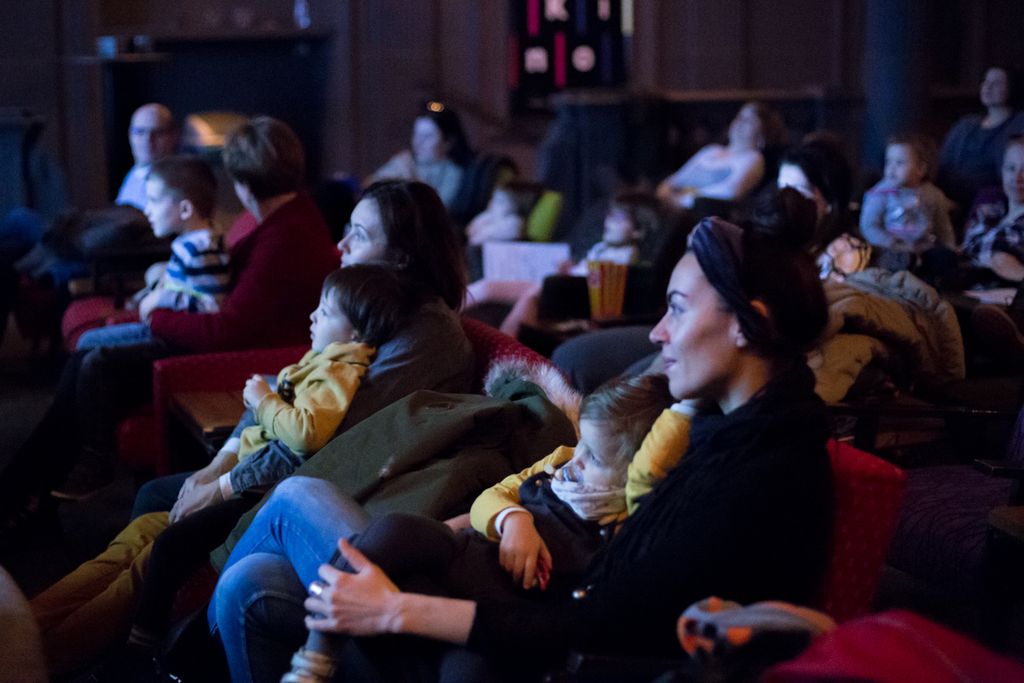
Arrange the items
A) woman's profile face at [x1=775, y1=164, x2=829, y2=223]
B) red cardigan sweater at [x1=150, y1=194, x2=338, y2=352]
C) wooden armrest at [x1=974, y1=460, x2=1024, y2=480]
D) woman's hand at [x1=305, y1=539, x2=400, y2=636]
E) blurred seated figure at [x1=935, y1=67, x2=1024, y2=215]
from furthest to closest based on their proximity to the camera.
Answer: blurred seated figure at [x1=935, y1=67, x2=1024, y2=215]
woman's profile face at [x1=775, y1=164, x2=829, y2=223]
red cardigan sweater at [x1=150, y1=194, x2=338, y2=352]
wooden armrest at [x1=974, y1=460, x2=1024, y2=480]
woman's hand at [x1=305, y1=539, x2=400, y2=636]

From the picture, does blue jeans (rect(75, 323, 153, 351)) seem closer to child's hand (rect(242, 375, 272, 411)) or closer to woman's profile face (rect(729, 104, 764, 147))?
child's hand (rect(242, 375, 272, 411))

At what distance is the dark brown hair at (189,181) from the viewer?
4.23 m

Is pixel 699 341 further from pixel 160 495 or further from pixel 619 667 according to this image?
pixel 160 495

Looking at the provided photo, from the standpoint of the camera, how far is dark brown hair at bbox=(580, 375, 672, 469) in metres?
2.17

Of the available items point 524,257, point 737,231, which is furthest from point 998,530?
point 524,257

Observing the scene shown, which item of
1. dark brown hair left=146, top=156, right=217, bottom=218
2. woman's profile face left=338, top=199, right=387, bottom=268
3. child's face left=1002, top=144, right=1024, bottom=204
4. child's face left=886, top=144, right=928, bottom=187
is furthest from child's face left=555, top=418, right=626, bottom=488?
child's face left=886, top=144, right=928, bottom=187

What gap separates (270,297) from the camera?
3879 millimetres

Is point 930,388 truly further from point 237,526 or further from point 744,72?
point 744,72

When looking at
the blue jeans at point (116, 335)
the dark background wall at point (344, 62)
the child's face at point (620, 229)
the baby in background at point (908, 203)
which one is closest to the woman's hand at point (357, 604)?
the blue jeans at point (116, 335)

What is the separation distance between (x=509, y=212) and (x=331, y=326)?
3.39 meters

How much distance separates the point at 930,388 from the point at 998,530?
116 cm

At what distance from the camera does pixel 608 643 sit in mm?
1880

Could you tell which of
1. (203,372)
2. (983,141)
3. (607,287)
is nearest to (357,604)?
(203,372)

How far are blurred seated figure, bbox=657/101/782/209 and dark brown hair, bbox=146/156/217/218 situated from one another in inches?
118
